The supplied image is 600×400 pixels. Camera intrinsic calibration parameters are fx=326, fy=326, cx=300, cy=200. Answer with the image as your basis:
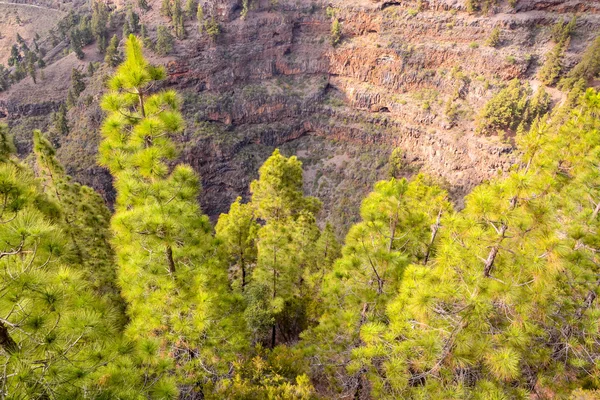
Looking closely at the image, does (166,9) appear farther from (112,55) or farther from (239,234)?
(239,234)

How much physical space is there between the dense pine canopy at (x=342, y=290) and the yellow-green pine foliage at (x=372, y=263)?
0.21 feet

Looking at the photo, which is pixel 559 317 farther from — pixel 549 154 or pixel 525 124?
pixel 525 124

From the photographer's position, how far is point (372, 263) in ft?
36.4

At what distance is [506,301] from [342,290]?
5.49 metres

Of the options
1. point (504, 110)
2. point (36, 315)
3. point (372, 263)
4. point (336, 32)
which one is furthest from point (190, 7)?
point (36, 315)

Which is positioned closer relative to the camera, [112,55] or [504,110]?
[504,110]

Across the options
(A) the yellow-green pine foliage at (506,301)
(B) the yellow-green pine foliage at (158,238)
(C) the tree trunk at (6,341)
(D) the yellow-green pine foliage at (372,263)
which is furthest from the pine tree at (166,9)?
(C) the tree trunk at (6,341)

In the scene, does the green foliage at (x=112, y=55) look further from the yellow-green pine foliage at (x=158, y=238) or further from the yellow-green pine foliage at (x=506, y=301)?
the yellow-green pine foliage at (x=506, y=301)

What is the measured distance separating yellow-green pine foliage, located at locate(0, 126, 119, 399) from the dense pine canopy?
0.08ft

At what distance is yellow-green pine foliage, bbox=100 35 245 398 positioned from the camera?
820 cm

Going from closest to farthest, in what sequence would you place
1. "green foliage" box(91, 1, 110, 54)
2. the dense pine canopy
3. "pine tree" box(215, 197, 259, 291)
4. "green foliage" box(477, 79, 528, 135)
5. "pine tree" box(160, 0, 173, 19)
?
the dense pine canopy, "pine tree" box(215, 197, 259, 291), "green foliage" box(477, 79, 528, 135), "pine tree" box(160, 0, 173, 19), "green foliage" box(91, 1, 110, 54)

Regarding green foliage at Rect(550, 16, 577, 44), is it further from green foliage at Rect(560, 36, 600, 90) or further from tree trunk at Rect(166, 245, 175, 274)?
tree trunk at Rect(166, 245, 175, 274)

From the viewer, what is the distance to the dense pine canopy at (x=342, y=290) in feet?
16.5

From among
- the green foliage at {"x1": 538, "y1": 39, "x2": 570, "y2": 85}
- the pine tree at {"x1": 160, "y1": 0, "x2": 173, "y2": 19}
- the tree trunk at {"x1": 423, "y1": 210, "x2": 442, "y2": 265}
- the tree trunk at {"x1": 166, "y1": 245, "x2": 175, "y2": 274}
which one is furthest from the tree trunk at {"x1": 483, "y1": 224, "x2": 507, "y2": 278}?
the pine tree at {"x1": 160, "y1": 0, "x2": 173, "y2": 19}
